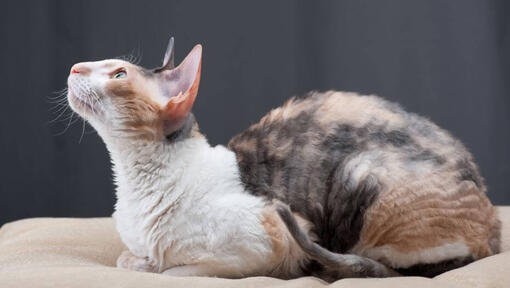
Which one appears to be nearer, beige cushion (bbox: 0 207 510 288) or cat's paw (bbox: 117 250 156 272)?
Result: beige cushion (bbox: 0 207 510 288)

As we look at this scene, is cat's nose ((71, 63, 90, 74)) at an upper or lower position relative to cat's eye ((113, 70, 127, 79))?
upper

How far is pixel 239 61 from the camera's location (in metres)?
2.84

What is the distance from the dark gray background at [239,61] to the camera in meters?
2.78

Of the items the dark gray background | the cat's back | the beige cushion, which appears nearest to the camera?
the beige cushion

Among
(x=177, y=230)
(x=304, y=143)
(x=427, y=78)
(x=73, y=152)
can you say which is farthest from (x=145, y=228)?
(x=427, y=78)

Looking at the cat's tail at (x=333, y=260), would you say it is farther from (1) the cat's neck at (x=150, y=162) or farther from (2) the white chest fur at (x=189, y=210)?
(1) the cat's neck at (x=150, y=162)

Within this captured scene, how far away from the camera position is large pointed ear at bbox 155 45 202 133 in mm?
1525

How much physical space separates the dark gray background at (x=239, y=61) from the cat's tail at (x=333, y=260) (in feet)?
4.65

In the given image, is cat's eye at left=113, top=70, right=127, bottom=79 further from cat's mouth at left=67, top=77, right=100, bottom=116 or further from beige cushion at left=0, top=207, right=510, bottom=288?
beige cushion at left=0, top=207, right=510, bottom=288

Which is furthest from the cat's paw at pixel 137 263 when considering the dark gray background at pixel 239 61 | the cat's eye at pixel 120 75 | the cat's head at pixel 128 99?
the dark gray background at pixel 239 61

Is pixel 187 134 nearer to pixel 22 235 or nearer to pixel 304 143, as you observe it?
pixel 304 143

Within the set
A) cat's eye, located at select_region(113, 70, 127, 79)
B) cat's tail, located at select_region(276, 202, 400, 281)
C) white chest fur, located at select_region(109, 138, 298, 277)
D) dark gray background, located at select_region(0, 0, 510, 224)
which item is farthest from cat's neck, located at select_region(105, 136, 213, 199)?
Result: dark gray background, located at select_region(0, 0, 510, 224)

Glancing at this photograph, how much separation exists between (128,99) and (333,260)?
0.55 metres

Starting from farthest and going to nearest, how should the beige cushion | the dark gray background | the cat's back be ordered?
the dark gray background → the cat's back → the beige cushion
